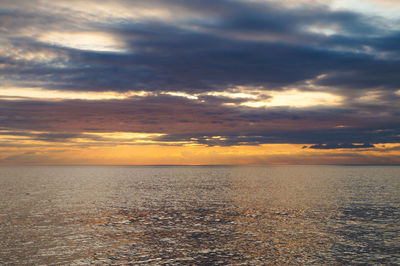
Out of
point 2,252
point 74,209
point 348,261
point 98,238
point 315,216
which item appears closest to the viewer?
point 348,261

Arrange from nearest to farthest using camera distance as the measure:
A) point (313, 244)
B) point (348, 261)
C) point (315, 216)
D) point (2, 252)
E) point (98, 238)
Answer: point (348, 261), point (2, 252), point (313, 244), point (98, 238), point (315, 216)

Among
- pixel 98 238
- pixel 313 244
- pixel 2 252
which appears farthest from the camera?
pixel 98 238

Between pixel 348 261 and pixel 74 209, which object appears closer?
pixel 348 261

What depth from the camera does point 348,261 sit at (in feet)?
110

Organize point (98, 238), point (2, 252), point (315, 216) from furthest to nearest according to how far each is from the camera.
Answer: point (315, 216)
point (98, 238)
point (2, 252)

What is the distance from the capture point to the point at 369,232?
45.8 meters

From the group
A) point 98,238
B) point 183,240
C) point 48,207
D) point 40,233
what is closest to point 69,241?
point 98,238

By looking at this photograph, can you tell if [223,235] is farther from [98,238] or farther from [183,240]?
[98,238]

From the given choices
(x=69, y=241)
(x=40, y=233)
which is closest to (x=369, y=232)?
(x=69, y=241)

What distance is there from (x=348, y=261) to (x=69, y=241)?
104 feet

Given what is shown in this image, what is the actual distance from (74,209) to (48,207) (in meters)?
6.69

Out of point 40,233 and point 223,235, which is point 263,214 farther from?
point 40,233

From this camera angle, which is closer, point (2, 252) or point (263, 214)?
point (2, 252)

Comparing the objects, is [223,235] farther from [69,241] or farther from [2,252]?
[2,252]
